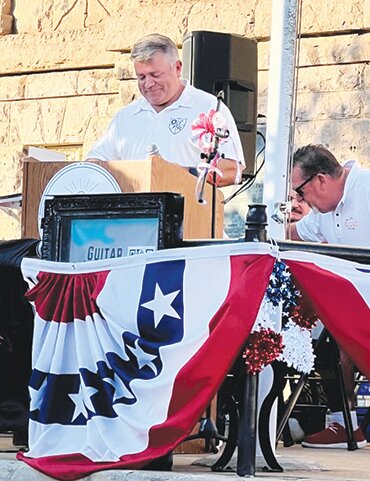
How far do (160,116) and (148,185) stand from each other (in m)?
1.24

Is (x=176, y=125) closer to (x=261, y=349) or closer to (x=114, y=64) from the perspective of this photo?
(x=261, y=349)

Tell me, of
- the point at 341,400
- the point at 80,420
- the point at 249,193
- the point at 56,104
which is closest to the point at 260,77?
the point at 249,193

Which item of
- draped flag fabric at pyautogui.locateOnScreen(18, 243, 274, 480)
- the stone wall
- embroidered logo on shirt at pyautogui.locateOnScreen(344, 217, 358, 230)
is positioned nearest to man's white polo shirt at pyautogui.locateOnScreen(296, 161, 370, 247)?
embroidered logo on shirt at pyautogui.locateOnScreen(344, 217, 358, 230)

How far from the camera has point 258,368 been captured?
542 cm

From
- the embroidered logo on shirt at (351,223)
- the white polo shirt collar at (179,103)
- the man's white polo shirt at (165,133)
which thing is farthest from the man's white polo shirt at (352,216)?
the white polo shirt collar at (179,103)

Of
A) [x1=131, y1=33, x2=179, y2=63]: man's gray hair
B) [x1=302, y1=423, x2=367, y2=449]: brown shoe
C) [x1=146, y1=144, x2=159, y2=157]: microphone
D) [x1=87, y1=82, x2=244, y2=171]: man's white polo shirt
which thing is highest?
[x1=131, y1=33, x2=179, y2=63]: man's gray hair

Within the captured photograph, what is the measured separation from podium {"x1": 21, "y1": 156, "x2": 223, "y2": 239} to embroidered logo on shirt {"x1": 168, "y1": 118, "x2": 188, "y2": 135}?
61cm

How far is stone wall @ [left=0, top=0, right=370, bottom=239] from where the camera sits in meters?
10.4

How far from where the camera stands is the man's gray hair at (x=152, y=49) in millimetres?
7410

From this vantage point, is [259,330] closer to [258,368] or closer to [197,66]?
[258,368]

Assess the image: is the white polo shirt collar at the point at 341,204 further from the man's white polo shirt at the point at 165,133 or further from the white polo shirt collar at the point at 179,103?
the white polo shirt collar at the point at 179,103

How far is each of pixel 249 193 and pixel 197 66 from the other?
1530mm

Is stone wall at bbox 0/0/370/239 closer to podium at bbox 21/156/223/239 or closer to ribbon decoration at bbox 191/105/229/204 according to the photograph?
podium at bbox 21/156/223/239

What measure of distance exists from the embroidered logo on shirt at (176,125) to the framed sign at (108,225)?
1346 millimetres
